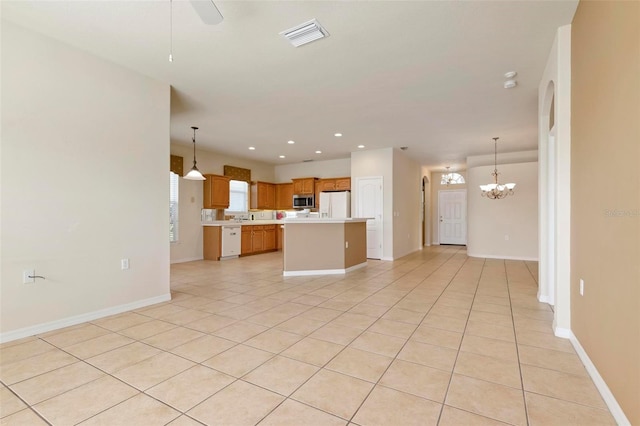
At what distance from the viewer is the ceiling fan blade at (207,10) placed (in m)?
1.99

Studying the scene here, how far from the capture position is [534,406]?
174cm

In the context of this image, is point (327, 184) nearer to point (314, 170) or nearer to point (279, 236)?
point (314, 170)

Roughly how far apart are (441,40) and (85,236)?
423 cm

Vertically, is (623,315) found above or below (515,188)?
below

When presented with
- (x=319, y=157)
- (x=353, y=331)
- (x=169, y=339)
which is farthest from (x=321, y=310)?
(x=319, y=157)

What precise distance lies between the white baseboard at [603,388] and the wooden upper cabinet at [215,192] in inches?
294

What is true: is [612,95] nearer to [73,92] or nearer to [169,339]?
[169,339]

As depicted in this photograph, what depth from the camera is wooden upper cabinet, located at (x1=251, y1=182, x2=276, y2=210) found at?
374 inches

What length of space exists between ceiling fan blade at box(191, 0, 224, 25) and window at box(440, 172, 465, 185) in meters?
10.9

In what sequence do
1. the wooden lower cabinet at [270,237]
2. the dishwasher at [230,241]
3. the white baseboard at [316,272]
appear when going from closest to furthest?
the white baseboard at [316,272]
the dishwasher at [230,241]
the wooden lower cabinet at [270,237]

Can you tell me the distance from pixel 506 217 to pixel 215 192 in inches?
301

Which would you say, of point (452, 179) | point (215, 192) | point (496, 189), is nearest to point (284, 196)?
point (215, 192)

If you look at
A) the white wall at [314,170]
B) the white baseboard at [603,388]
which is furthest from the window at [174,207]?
the white baseboard at [603,388]

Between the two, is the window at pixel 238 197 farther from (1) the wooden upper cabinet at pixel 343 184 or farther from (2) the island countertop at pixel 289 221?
(1) the wooden upper cabinet at pixel 343 184
